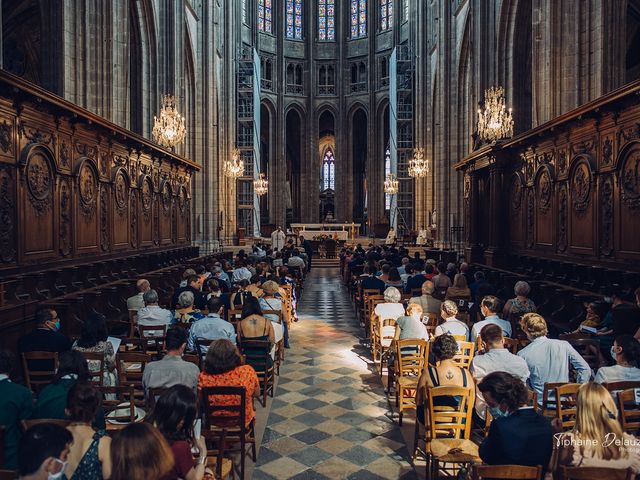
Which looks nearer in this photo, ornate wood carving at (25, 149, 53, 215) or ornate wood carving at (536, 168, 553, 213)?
ornate wood carving at (25, 149, 53, 215)

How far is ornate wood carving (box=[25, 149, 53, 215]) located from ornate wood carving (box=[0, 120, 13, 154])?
51 centimetres

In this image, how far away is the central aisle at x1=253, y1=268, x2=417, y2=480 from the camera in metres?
5.01

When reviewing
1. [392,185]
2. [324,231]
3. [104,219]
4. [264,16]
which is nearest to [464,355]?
[104,219]

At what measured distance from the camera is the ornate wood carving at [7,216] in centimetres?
855

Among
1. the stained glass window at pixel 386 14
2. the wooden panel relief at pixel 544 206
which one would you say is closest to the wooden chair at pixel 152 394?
the wooden panel relief at pixel 544 206

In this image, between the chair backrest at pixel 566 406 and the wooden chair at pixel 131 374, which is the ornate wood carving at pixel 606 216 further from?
the wooden chair at pixel 131 374

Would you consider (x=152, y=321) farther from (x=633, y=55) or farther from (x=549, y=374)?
(x=633, y=55)

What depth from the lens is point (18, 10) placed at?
22.0 metres

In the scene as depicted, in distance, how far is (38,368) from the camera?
538 centimetres

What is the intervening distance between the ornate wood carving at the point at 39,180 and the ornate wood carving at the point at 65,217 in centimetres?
51

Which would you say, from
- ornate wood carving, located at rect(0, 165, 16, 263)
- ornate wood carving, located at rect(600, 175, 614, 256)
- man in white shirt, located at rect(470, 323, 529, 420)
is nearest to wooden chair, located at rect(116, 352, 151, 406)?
man in white shirt, located at rect(470, 323, 529, 420)

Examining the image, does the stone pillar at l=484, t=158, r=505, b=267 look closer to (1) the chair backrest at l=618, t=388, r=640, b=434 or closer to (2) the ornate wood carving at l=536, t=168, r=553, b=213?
(2) the ornate wood carving at l=536, t=168, r=553, b=213

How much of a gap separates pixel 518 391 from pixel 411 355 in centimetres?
331

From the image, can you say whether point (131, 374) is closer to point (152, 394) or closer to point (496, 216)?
point (152, 394)
